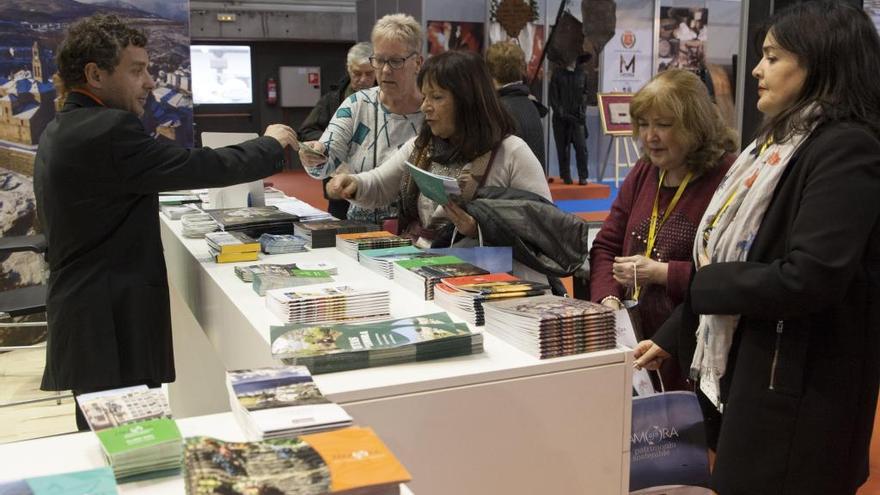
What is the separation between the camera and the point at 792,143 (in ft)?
5.96

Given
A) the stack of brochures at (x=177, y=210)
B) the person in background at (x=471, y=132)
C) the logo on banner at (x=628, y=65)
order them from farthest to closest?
the logo on banner at (x=628, y=65) < the stack of brochures at (x=177, y=210) < the person in background at (x=471, y=132)

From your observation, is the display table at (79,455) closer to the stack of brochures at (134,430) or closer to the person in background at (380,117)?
the stack of brochures at (134,430)

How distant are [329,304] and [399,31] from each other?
A: 151 cm

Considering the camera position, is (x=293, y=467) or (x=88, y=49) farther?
(x=88, y=49)

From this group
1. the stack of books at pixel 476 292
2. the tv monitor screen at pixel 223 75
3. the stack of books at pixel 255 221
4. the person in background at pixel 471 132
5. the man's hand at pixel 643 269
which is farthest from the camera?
the tv monitor screen at pixel 223 75

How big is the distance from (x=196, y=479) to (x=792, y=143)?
1.40m

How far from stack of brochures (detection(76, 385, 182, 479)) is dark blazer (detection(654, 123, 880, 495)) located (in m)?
1.19

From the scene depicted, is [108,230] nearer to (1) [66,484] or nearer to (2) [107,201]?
(2) [107,201]

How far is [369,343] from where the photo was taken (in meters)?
1.71

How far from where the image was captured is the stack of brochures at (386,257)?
2434 millimetres

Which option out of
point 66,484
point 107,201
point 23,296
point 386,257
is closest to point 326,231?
point 386,257

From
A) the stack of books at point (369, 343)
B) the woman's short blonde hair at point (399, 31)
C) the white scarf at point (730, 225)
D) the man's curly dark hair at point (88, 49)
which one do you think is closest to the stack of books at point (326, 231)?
the woman's short blonde hair at point (399, 31)

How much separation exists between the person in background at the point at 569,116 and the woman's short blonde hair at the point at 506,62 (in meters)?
4.85

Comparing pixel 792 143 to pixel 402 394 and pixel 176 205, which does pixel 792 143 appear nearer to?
pixel 402 394
